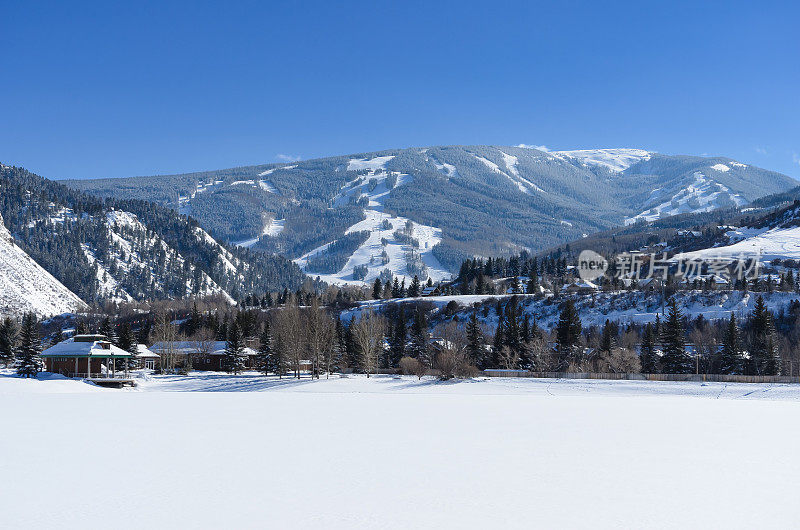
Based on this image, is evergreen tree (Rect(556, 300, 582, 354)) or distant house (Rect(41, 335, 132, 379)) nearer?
distant house (Rect(41, 335, 132, 379))

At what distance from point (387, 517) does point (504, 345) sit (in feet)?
255

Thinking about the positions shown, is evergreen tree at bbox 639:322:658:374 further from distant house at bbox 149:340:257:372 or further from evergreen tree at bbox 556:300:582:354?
distant house at bbox 149:340:257:372

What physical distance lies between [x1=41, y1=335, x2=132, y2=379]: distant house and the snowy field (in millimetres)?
35701

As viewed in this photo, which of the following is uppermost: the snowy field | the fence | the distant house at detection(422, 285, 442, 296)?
the distant house at detection(422, 285, 442, 296)

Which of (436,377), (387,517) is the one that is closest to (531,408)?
(387,517)

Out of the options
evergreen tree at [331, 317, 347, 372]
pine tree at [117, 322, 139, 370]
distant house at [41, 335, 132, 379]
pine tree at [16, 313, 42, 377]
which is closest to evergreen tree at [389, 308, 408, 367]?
evergreen tree at [331, 317, 347, 372]

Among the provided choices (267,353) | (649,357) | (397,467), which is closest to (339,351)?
(267,353)

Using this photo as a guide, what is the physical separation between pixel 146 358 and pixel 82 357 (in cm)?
2591

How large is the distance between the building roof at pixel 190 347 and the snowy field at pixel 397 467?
60586mm

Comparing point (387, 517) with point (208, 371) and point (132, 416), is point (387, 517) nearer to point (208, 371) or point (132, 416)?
point (132, 416)

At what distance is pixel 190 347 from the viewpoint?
10906 cm

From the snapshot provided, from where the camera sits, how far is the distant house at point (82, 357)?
250ft

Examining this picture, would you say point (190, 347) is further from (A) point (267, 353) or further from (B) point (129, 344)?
(A) point (267, 353)

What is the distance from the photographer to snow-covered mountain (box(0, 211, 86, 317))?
6467 inches
